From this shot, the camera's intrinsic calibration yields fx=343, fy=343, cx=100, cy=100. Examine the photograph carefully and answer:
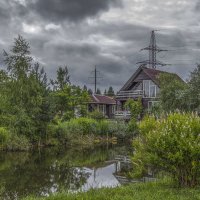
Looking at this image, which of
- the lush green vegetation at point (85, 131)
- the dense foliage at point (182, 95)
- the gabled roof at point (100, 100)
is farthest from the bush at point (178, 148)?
the gabled roof at point (100, 100)

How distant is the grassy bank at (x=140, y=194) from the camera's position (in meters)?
8.45

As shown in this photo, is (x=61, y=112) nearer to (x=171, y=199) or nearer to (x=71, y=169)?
(x=71, y=169)

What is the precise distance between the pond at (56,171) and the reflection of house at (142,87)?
1873 cm

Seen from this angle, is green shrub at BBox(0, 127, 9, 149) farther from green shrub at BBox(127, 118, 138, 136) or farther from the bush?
the bush

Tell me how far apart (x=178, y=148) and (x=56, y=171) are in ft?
35.2

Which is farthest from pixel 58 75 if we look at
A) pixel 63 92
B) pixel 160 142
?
pixel 160 142

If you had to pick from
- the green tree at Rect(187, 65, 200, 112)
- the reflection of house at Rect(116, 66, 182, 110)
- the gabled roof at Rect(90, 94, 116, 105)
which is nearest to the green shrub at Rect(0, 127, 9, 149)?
the green tree at Rect(187, 65, 200, 112)

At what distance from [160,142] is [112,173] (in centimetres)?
933

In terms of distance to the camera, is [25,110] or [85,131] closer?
[25,110]

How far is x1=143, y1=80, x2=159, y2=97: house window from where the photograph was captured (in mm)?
45266

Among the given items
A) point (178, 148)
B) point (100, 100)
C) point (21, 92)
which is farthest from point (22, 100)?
point (100, 100)

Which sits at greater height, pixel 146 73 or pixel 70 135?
pixel 146 73

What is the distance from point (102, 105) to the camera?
57438 millimetres

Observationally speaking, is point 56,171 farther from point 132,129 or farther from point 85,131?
point 132,129
